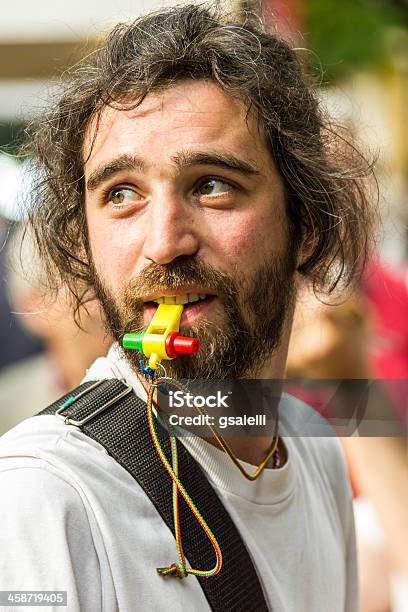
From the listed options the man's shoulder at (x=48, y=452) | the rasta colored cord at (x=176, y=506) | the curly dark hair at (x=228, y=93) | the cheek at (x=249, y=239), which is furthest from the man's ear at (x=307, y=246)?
the man's shoulder at (x=48, y=452)

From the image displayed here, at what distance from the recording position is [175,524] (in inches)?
44.3

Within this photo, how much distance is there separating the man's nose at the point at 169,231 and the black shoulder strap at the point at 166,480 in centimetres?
20

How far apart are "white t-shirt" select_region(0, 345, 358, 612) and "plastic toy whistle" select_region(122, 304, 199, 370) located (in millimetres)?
114

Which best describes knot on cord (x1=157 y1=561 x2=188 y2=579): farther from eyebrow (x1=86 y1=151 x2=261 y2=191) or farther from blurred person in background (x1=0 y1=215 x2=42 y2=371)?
blurred person in background (x1=0 y1=215 x2=42 y2=371)

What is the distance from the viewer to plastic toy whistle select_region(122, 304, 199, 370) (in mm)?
1163

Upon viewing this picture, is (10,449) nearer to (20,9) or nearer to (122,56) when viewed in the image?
(122,56)

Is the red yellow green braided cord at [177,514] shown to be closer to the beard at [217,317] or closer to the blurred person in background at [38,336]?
the beard at [217,317]

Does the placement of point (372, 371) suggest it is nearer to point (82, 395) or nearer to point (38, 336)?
point (82, 395)

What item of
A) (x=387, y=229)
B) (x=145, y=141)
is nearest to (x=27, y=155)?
(x=145, y=141)

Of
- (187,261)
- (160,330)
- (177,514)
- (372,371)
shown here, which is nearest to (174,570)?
(177,514)

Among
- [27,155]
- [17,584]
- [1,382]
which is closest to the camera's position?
[17,584]

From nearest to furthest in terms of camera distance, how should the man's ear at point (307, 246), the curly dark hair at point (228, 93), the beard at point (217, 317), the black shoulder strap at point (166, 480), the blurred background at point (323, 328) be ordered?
the black shoulder strap at point (166, 480)
the beard at point (217, 317)
the curly dark hair at point (228, 93)
the man's ear at point (307, 246)
the blurred background at point (323, 328)

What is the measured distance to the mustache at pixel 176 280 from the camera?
123 cm

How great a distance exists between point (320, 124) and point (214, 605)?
3.10 ft
